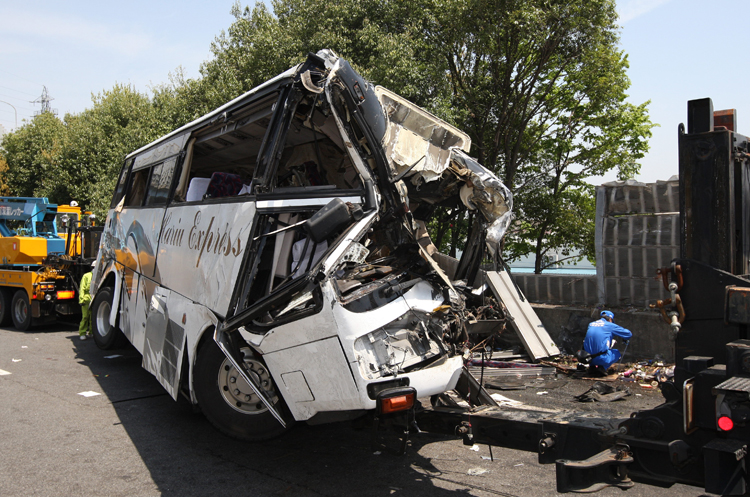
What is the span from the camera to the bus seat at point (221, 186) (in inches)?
231

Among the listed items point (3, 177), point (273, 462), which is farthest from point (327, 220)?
point (3, 177)

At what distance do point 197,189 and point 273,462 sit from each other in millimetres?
2954

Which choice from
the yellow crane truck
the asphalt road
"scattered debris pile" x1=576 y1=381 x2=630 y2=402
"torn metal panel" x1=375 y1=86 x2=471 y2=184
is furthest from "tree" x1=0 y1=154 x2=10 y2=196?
"scattered debris pile" x1=576 y1=381 x2=630 y2=402

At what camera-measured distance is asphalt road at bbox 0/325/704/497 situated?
13.8 ft

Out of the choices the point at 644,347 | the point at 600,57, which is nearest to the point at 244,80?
the point at 600,57

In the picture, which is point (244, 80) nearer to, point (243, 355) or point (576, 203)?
point (576, 203)

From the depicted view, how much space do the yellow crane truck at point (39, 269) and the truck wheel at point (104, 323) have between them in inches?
114

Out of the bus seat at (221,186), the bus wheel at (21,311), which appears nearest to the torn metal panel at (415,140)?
the bus seat at (221,186)

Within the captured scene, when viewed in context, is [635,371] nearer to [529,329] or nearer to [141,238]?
[529,329]

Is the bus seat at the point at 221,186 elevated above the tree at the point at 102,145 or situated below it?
below

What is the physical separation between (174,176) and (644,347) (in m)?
7.41

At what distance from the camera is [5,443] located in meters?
5.14

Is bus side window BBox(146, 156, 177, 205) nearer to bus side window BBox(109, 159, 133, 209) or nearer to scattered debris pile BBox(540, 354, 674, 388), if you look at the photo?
bus side window BBox(109, 159, 133, 209)

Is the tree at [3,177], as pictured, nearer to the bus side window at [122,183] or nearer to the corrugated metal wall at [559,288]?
the bus side window at [122,183]
